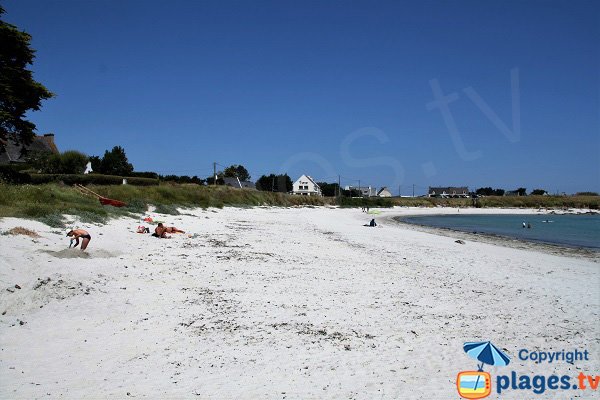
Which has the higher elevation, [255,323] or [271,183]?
[271,183]

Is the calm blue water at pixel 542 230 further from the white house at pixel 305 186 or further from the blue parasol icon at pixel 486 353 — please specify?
the white house at pixel 305 186

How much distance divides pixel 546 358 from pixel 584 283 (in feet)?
21.1

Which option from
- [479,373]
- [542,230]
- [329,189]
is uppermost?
[329,189]

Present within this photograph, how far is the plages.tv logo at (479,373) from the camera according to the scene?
14.8 ft

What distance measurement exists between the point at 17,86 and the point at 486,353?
23743 mm

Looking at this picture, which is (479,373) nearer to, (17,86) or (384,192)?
(17,86)

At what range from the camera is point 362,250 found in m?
15.6

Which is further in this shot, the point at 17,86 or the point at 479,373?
the point at 17,86

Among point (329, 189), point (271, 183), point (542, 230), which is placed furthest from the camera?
point (329, 189)

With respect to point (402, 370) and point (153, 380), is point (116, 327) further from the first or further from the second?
point (402, 370)

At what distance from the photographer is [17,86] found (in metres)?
20.6

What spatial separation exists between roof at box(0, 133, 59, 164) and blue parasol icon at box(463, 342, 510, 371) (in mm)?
35618


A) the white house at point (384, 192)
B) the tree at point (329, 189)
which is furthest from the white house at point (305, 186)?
the white house at point (384, 192)

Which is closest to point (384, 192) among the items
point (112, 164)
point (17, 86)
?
point (112, 164)
